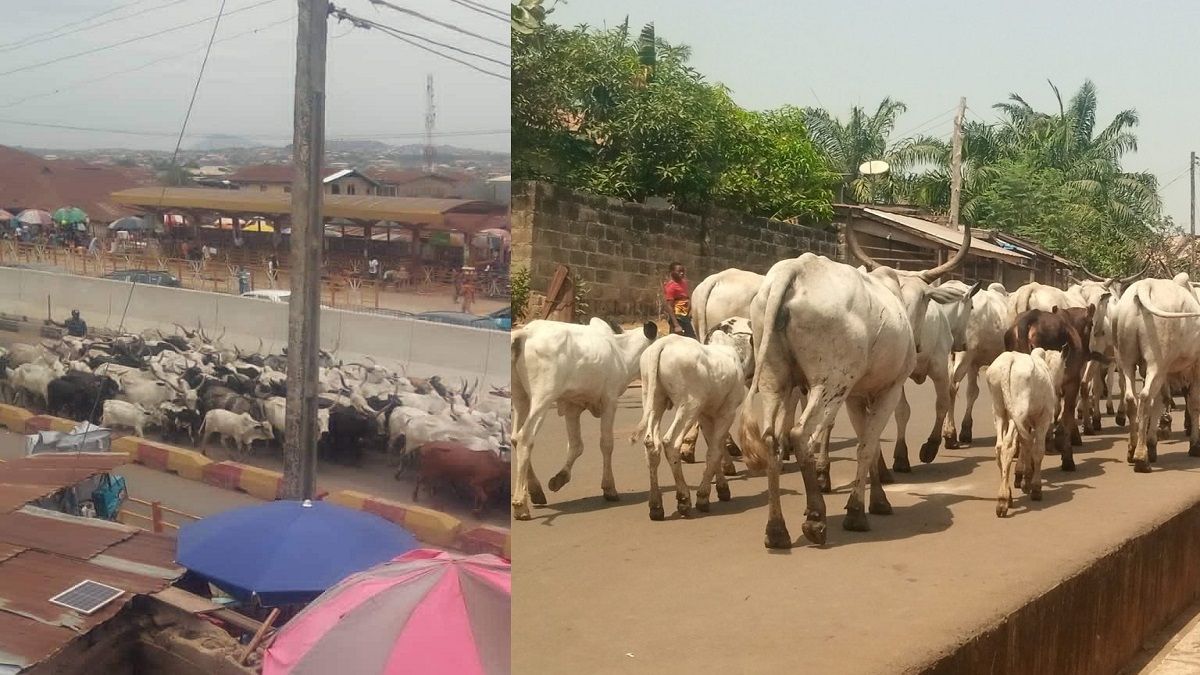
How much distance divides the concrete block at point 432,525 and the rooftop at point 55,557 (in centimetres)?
69

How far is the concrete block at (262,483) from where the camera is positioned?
13.6ft

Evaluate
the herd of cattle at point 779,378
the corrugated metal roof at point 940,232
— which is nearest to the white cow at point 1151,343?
the herd of cattle at point 779,378

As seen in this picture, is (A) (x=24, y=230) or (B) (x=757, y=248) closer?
(A) (x=24, y=230)

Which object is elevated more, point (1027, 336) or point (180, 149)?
point (180, 149)

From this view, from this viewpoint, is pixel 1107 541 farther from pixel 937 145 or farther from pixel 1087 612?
pixel 937 145

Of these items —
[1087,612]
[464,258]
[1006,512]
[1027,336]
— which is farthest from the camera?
[1027,336]

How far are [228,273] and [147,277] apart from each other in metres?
0.23

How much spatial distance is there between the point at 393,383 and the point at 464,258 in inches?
18.6

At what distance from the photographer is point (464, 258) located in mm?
3945

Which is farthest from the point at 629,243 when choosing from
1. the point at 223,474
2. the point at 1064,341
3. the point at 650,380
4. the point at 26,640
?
the point at 1064,341

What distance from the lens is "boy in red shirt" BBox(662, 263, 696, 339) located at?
7.41 meters

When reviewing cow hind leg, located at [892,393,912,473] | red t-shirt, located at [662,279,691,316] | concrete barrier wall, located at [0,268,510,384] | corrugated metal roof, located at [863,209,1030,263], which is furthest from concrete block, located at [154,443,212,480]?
corrugated metal roof, located at [863,209,1030,263]

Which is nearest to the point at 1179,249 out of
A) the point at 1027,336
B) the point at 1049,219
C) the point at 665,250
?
the point at 1049,219

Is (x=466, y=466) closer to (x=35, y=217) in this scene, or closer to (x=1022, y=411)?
(x=35, y=217)
